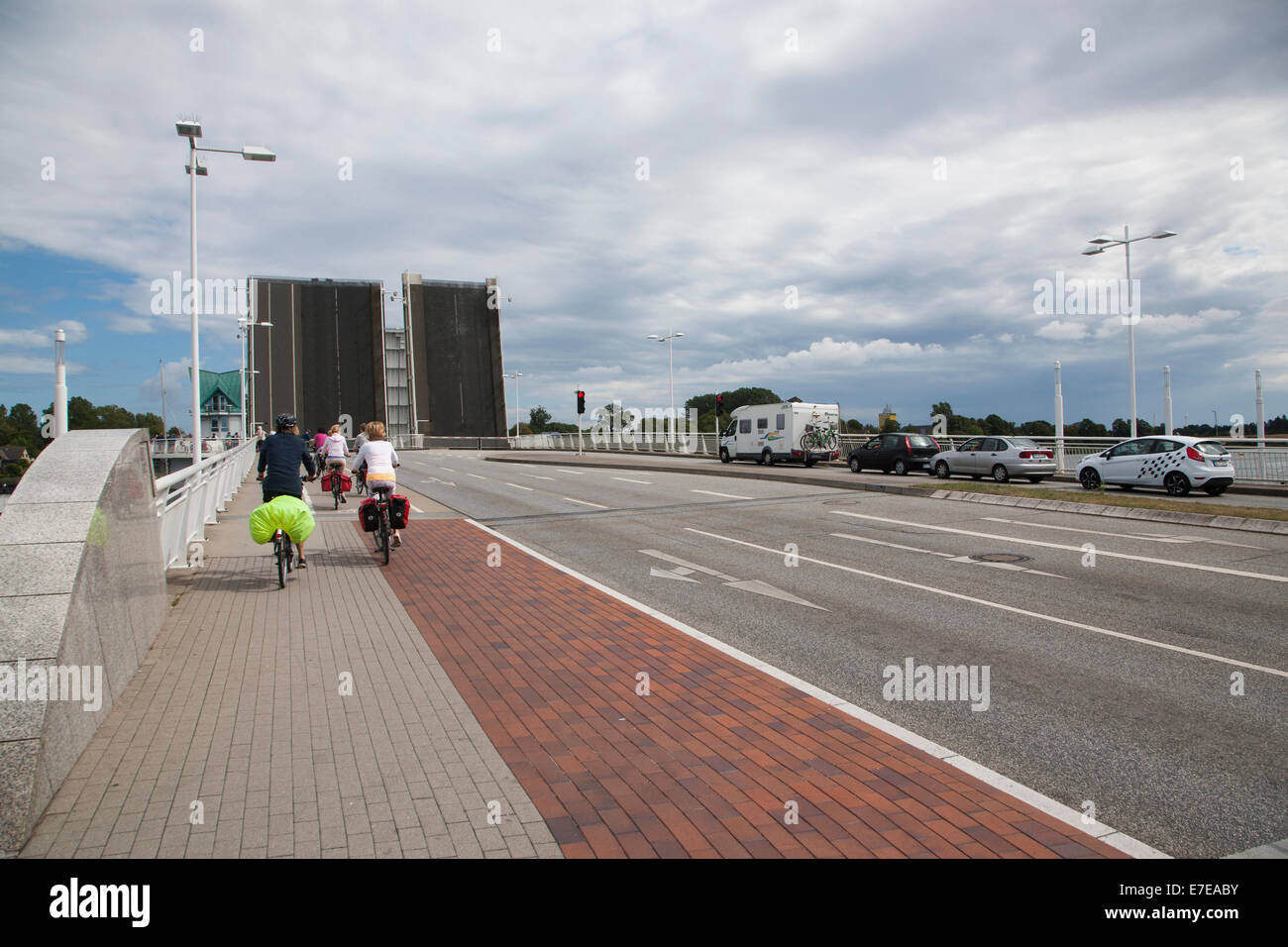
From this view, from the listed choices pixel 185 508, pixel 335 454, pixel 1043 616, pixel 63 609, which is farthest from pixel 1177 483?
pixel 63 609

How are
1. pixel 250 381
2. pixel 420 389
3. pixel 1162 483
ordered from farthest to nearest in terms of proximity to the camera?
pixel 420 389 < pixel 250 381 < pixel 1162 483

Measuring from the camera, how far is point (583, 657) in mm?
6363

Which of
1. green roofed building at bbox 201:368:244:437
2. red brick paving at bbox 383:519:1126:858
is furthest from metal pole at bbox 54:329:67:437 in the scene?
green roofed building at bbox 201:368:244:437

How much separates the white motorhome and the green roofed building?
2381 inches

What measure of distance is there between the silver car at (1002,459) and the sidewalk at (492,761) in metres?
21.6

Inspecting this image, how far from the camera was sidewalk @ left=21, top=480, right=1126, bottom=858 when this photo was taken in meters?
3.44

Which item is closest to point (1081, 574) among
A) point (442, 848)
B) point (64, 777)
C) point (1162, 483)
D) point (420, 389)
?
point (442, 848)

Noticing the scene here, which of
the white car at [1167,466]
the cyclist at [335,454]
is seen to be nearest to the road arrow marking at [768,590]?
the cyclist at [335,454]

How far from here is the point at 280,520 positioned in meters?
8.74

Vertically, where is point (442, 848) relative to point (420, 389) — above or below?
below
